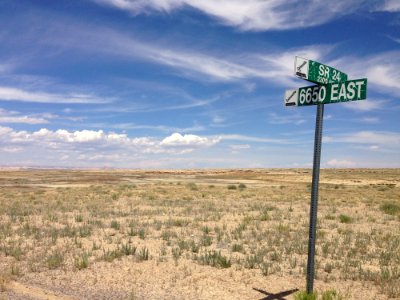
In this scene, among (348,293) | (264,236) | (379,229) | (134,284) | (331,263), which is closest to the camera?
(348,293)

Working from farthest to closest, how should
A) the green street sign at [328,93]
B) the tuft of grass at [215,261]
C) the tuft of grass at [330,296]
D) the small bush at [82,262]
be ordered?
the tuft of grass at [215,261] → the small bush at [82,262] → the tuft of grass at [330,296] → the green street sign at [328,93]

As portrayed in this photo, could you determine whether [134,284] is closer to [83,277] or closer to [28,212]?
[83,277]

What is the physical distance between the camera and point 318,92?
6312 millimetres

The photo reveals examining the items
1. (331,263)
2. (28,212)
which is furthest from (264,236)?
(28,212)

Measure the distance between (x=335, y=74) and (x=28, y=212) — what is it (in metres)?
19.1

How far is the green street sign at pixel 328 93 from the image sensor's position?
231 inches

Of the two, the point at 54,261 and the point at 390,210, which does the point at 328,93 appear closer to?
the point at 54,261

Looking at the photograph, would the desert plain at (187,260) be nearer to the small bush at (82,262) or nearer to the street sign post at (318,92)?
the small bush at (82,262)

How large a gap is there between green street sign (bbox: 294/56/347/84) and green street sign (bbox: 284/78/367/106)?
166 mm

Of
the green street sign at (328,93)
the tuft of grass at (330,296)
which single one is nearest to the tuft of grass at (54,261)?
the tuft of grass at (330,296)

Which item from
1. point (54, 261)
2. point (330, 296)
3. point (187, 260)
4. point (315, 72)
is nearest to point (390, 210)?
point (187, 260)

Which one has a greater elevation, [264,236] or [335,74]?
[335,74]

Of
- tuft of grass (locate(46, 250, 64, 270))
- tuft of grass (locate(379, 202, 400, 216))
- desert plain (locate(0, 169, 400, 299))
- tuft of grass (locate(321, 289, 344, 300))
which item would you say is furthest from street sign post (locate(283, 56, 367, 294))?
→ tuft of grass (locate(379, 202, 400, 216))

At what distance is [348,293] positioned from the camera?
8117 mm
